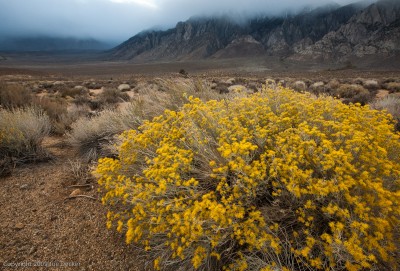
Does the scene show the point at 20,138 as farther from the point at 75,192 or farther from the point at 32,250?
the point at 32,250

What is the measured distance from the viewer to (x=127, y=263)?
104 inches

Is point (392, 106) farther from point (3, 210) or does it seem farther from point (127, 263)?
point (3, 210)

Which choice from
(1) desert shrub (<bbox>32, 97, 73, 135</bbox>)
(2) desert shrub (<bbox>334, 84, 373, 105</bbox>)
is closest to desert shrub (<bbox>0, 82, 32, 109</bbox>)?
(1) desert shrub (<bbox>32, 97, 73, 135</bbox>)

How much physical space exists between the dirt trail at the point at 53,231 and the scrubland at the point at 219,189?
0.05 ft

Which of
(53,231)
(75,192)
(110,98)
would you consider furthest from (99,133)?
(110,98)

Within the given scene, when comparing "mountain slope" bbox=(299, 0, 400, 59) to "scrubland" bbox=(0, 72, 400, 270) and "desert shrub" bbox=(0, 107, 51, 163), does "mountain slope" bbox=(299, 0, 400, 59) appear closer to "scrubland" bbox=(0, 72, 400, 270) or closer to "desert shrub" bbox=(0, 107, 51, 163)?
"scrubland" bbox=(0, 72, 400, 270)

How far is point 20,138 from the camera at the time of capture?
15.6 ft

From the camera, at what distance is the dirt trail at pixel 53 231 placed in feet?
8.75

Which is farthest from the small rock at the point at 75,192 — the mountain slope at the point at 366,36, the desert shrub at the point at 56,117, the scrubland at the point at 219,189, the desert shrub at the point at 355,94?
the mountain slope at the point at 366,36

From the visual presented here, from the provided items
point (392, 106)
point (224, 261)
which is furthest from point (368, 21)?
point (224, 261)

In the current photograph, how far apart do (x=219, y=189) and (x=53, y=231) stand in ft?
7.35

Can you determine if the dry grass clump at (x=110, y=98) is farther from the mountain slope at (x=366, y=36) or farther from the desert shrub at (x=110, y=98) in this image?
the mountain slope at (x=366, y=36)

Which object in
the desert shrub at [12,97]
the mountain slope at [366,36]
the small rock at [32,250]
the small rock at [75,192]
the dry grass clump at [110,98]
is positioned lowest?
the dry grass clump at [110,98]

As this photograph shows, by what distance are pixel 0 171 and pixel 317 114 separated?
5.15 m
